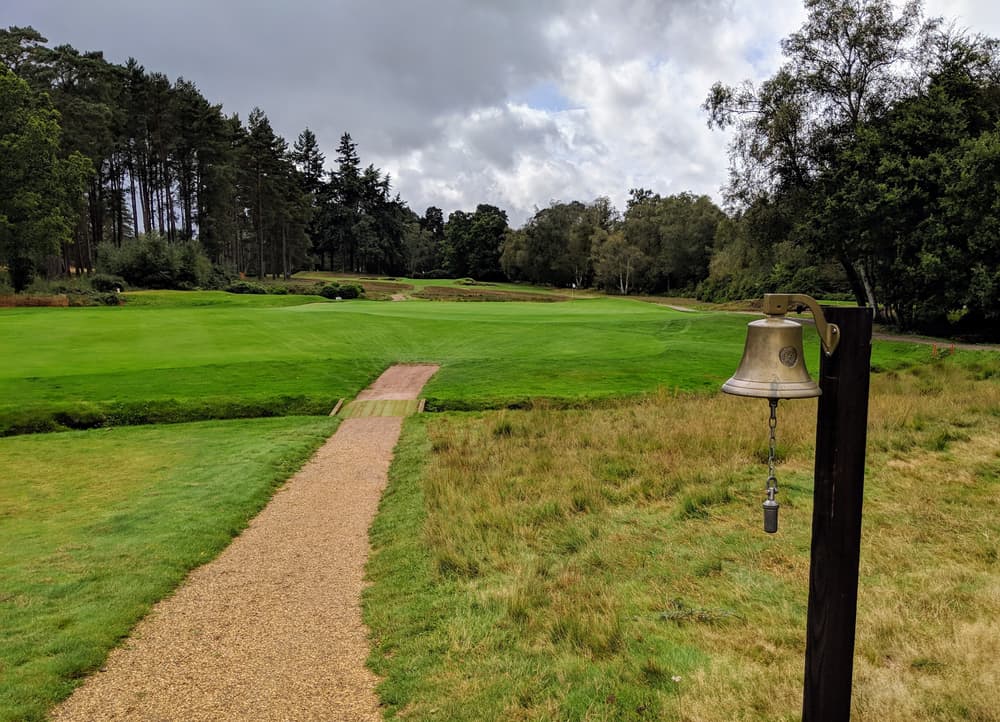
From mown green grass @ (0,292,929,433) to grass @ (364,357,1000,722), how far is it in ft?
26.0

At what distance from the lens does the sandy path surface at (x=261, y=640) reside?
4.96m

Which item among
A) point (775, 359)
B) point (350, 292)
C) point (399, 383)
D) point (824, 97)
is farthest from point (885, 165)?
point (350, 292)

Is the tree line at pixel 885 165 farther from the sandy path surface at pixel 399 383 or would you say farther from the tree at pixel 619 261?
the tree at pixel 619 261

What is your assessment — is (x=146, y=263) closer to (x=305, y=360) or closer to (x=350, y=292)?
(x=350, y=292)

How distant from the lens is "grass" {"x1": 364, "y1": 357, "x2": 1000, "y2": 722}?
14.6 feet

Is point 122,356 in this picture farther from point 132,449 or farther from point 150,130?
point 150,130

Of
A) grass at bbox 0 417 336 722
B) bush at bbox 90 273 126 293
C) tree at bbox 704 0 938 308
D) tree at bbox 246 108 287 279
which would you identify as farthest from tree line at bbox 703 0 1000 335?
tree at bbox 246 108 287 279

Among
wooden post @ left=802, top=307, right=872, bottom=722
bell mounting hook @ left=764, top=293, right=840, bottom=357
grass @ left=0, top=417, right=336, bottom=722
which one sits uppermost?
bell mounting hook @ left=764, top=293, right=840, bottom=357

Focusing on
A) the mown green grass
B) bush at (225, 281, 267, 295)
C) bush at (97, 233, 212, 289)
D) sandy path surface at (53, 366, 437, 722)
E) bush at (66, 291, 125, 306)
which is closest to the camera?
sandy path surface at (53, 366, 437, 722)

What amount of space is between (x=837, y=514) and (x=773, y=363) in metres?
0.84

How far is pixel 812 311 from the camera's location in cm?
302

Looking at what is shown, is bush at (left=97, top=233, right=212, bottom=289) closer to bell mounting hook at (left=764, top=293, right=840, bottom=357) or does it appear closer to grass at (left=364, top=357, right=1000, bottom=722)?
grass at (left=364, top=357, right=1000, bottom=722)

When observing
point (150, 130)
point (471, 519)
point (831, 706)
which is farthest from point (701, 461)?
point (150, 130)

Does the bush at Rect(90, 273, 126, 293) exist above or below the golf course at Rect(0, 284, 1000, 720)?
above
